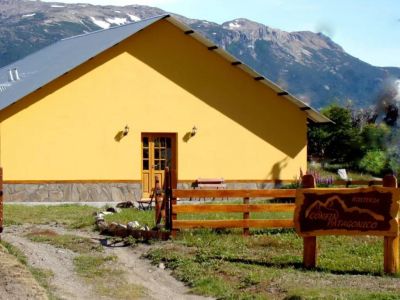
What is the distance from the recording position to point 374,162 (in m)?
37.6

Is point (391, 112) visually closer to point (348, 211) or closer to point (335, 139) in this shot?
point (335, 139)

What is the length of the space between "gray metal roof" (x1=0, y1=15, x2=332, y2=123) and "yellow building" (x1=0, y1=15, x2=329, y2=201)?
0.08 meters

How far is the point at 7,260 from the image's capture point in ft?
43.7

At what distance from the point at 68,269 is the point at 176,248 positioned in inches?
90.0

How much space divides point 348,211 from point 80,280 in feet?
14.9

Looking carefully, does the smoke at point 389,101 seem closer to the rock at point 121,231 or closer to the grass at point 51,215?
the grass at point 51,215

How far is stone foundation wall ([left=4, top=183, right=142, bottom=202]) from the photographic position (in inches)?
1035

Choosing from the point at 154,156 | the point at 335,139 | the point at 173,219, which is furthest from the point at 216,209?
the point at 335,139

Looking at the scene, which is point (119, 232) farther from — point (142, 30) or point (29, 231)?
point (142, 30)

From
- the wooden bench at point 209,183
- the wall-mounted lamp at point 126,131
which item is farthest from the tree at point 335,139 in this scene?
the wall-mounted lamp at point 126,131

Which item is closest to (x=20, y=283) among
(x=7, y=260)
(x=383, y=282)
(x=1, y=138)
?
(x=7, y=260)

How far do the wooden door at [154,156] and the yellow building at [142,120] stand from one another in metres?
0.03

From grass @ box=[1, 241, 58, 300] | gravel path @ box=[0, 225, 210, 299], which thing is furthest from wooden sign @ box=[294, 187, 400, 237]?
grass @ box=[1, 241, 58, 300]

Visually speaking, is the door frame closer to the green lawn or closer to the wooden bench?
the wooden bench
